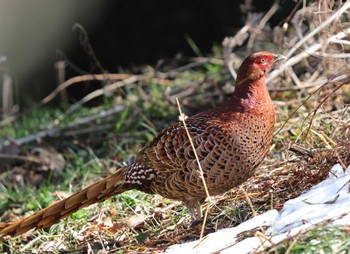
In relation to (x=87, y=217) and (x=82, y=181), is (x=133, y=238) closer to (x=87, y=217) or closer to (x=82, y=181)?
(x=87, y=217)

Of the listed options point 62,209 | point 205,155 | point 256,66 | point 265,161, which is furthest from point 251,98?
point 62,209

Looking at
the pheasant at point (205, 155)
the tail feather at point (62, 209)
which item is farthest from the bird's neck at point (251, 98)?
the tail feather at point (62, 209)

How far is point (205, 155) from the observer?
3645 mm

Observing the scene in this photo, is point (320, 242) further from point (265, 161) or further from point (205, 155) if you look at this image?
point (265, 161)

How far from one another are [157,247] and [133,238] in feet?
1.05

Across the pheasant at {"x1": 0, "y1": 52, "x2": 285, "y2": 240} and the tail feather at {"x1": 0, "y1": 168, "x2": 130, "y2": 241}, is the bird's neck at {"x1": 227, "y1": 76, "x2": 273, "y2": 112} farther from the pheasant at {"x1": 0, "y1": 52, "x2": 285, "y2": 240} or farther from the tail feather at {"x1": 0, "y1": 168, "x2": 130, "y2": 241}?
the tail feather at {"x1": 0, "y1": 168, "x2": 130, "y2": 241}

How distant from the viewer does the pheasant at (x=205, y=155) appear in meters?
3.61

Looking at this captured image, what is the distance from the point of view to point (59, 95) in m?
8.67

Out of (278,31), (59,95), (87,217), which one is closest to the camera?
(87,217)

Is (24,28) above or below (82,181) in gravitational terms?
above

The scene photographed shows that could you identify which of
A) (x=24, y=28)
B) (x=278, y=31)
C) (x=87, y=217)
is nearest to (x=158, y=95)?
(x=278, y=31)

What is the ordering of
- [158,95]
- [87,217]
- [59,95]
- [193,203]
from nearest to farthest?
A: [193,203], [87,217], [158,95], [59,95]

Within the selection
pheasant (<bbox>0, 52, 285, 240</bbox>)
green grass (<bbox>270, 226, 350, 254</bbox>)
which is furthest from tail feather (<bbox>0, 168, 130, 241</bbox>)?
green grass (<bbox>270, 226, 350, 254</bbox>)

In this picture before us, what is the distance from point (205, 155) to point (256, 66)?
21.8 inches
